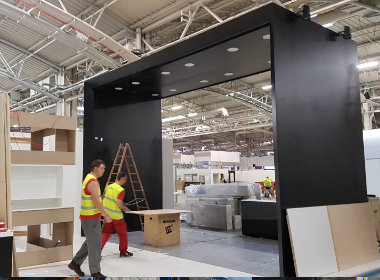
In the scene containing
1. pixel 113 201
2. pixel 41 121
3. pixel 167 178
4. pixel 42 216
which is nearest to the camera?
pixel 42 216

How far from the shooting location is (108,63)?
9469 millimetres

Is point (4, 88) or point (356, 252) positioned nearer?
point (356, 252)

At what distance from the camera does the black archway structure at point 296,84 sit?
4.41 m

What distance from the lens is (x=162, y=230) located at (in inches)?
270

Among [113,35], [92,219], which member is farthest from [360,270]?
[113,35]

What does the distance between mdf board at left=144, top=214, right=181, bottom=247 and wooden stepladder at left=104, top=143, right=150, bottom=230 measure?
156cm

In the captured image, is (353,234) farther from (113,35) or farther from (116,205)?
(113,35)

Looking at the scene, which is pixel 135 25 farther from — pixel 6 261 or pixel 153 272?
pixel 6 261

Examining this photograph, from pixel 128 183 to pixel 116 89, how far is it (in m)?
2.22

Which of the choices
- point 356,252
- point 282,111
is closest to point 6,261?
point 282,111

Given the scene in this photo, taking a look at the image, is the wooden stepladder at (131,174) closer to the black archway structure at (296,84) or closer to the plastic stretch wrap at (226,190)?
the black archway structure at (296,84)

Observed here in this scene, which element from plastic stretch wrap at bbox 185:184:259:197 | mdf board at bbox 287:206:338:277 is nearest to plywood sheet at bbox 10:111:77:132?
mdf board at bbox 287:206:338:277

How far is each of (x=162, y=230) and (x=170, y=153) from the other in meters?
3.12

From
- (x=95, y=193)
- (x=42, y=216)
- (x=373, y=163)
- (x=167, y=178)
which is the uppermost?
(x=373, y=163)
